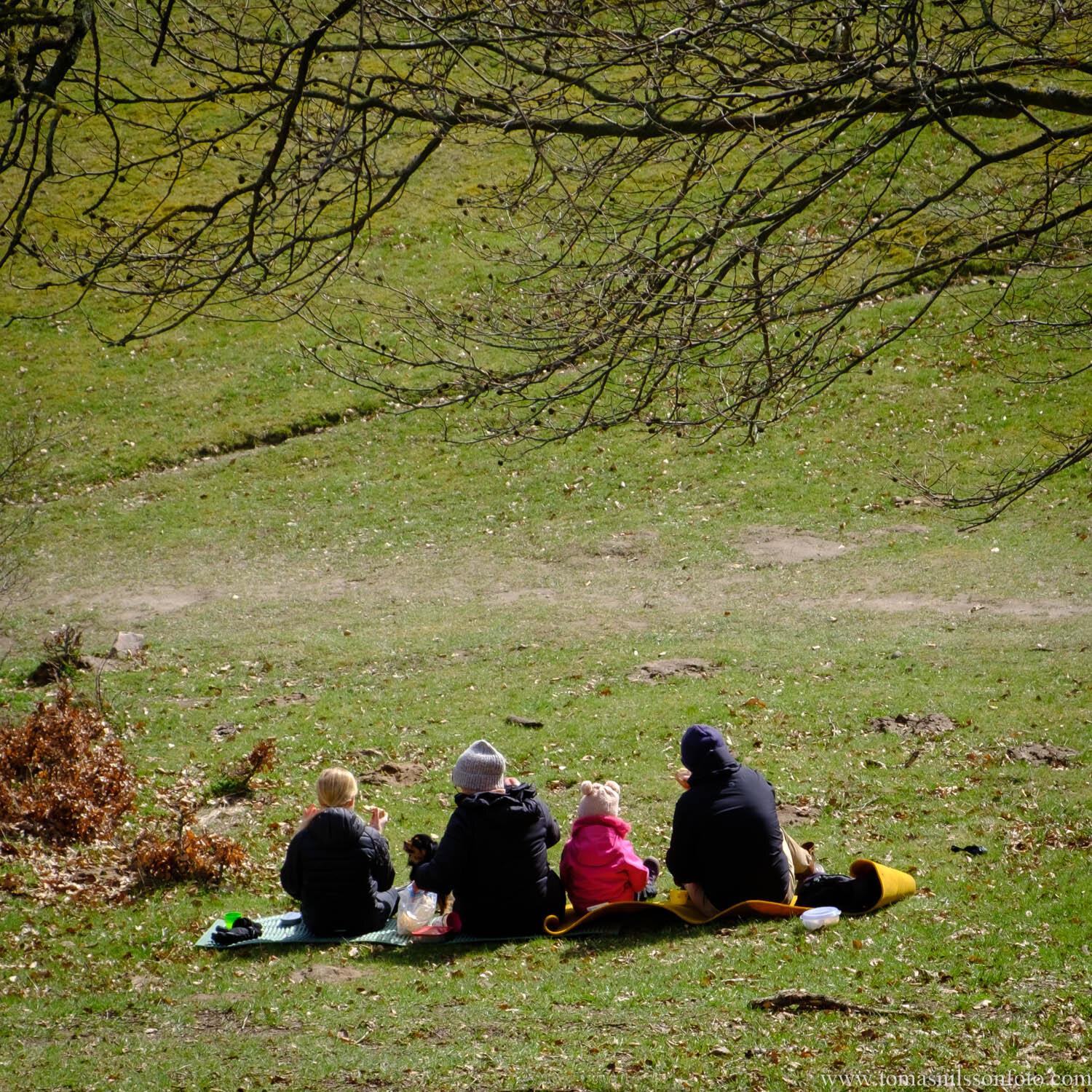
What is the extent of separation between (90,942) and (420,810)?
11.1 ft

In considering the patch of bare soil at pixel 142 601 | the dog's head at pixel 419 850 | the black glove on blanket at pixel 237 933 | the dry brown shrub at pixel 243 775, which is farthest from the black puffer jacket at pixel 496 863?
the patch of bare soil at pixel 142 601

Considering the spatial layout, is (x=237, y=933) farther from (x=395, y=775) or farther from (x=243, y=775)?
(x=395, y=775)

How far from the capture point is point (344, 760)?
11.9 m

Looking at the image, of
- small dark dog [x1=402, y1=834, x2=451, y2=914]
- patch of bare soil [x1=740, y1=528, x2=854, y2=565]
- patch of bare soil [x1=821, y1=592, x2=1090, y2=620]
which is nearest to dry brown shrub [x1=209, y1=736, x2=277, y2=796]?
small dark dog [x1=402, y1=834, x2=451, y2=914]

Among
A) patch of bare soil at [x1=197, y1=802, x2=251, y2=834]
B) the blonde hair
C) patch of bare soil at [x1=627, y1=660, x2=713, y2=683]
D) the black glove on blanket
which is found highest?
patch of bare soil at [x1=627, y1=660, x2=713, y2=683]

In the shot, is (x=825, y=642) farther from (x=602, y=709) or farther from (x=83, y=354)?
(x=83, y=354)

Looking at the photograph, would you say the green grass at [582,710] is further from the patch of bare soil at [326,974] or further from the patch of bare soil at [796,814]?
the patch of bare soil at [796,814]

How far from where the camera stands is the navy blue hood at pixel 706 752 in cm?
711

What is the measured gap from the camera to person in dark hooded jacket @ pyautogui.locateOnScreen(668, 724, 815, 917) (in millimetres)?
7055

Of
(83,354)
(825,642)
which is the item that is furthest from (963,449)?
(83,354)

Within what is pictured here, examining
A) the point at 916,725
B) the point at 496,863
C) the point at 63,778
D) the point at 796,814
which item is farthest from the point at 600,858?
the point at 916,725

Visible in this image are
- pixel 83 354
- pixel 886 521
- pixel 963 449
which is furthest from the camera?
pixel 83 354

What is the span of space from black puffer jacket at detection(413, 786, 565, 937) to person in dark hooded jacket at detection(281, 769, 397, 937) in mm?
391

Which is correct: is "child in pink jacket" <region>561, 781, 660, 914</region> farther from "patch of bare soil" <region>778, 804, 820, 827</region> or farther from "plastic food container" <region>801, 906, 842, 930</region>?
"patch of bare soil" <region>778, 804, 820, 827</region>
